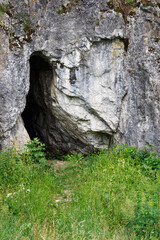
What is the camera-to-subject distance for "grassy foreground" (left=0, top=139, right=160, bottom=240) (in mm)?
3836

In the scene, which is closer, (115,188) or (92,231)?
(92,231)

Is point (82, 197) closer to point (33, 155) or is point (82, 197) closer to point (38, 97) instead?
point (33, 155)

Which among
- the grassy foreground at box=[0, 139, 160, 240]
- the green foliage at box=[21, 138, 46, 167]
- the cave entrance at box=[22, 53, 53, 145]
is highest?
the cave entrance at box=[22, 53, 53, 145]

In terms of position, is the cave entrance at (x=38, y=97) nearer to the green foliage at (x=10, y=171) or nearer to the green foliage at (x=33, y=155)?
the green foliage at (x=33, y=155)

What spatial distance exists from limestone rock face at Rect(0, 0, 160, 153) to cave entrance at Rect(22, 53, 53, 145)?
0.70 ft

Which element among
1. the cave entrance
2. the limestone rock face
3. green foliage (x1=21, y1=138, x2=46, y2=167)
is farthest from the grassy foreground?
the cave entrance

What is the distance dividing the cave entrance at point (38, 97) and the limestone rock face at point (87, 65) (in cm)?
21

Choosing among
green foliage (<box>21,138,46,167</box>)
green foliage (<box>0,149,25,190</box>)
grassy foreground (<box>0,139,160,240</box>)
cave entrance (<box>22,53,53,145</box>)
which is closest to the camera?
grassy foreground (<box>0,139,160,240</box>)

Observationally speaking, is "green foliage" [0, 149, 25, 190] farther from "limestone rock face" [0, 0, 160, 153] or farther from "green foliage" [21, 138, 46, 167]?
"limestone rock face" [0, 0, 160, 153]

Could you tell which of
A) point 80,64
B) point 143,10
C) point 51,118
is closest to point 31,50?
point 80,64

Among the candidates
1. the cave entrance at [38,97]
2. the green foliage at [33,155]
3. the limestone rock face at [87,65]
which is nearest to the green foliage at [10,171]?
the green foliage at [33,155]

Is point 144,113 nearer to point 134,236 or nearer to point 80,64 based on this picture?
point 80,64

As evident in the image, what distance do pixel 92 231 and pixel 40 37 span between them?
4.44 m

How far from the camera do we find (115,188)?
17.3 ft
